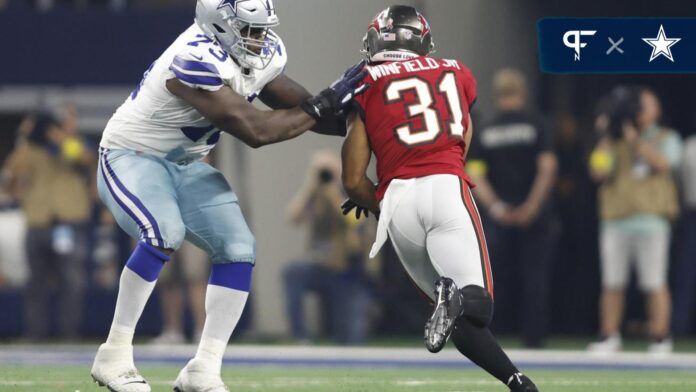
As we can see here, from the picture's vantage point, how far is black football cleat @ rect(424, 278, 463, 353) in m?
5.41

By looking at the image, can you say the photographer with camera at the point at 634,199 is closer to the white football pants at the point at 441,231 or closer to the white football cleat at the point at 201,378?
the white football pants at the point at 441,231

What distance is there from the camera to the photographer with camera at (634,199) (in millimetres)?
10281

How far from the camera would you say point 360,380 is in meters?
7.51

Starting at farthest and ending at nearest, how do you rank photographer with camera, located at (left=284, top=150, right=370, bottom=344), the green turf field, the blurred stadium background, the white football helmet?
the blurred stadium background, photographer with camera, located at (left=284, top=150, right=370, bottom=344), the green turf field, the white football helmet

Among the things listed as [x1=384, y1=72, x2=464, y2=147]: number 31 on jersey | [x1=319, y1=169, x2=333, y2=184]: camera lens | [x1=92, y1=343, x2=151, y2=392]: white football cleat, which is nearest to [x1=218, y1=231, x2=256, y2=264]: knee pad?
[x1=92, y1=343, x2=151, y2=392]: white football cleat

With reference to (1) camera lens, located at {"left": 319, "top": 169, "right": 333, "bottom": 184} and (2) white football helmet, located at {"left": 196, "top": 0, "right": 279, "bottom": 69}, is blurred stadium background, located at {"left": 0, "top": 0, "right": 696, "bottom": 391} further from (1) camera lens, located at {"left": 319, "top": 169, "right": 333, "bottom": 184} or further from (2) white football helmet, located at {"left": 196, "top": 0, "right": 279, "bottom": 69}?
(2) white football helmet, located at {"left": 196, "top": 0, "right": 279, "bottom": 69}

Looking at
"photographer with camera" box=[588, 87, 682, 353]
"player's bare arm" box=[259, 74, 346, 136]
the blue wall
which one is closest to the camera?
"player's bare arm" box=[259, 74, 346, 136]

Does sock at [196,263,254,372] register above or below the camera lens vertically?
above

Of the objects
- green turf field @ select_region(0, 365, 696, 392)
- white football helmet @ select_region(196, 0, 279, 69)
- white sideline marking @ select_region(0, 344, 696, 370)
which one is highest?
white football helmet @ select_region(196, 0, 279, 69)

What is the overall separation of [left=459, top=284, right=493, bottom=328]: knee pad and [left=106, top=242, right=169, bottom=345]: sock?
1283 millimetres

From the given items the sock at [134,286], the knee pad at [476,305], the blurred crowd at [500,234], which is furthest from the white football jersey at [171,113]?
the blurred crowd at [500,234]

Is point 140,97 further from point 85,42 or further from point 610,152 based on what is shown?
point 85,42

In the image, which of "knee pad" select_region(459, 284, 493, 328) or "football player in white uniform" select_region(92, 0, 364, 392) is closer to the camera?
"knee pad" select_region(459, 284, 493, 328)

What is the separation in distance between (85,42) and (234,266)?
644cm
